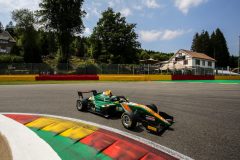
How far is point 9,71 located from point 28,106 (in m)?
23.2

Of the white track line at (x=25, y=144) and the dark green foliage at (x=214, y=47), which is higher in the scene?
the dark green foliage at (x=214, y=47)

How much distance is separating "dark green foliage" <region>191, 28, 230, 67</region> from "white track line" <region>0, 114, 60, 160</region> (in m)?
101

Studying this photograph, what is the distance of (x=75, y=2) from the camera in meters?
45.5

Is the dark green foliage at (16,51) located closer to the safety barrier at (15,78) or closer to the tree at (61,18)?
the tree at (61,18)

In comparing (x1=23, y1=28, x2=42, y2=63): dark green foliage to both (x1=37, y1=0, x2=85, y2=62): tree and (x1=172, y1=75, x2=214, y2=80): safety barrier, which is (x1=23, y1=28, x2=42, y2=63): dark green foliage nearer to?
(x1=37, y1=0, x2=85, y2=62): tree

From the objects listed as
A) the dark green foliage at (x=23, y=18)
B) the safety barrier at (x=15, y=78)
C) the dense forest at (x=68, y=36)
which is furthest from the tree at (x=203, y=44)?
the safety barrier at (x=15, y=78)

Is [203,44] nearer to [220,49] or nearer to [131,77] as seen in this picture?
[220,49]

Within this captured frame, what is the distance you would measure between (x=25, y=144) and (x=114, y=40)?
5093cm

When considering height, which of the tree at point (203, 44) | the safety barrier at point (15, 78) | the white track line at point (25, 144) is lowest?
the white track line at point (25, 144)

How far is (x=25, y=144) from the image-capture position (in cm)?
464

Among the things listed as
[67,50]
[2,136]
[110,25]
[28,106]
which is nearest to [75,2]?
Answer: [67,50]

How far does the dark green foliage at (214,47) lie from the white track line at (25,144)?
3966 inches

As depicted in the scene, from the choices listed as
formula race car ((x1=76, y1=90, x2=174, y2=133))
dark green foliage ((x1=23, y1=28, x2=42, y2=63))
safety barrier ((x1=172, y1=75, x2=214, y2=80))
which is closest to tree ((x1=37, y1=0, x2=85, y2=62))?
dark green foliage ((x1=23, y1=28, x2=42, y2=63))

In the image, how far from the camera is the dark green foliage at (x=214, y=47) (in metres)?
98.4
